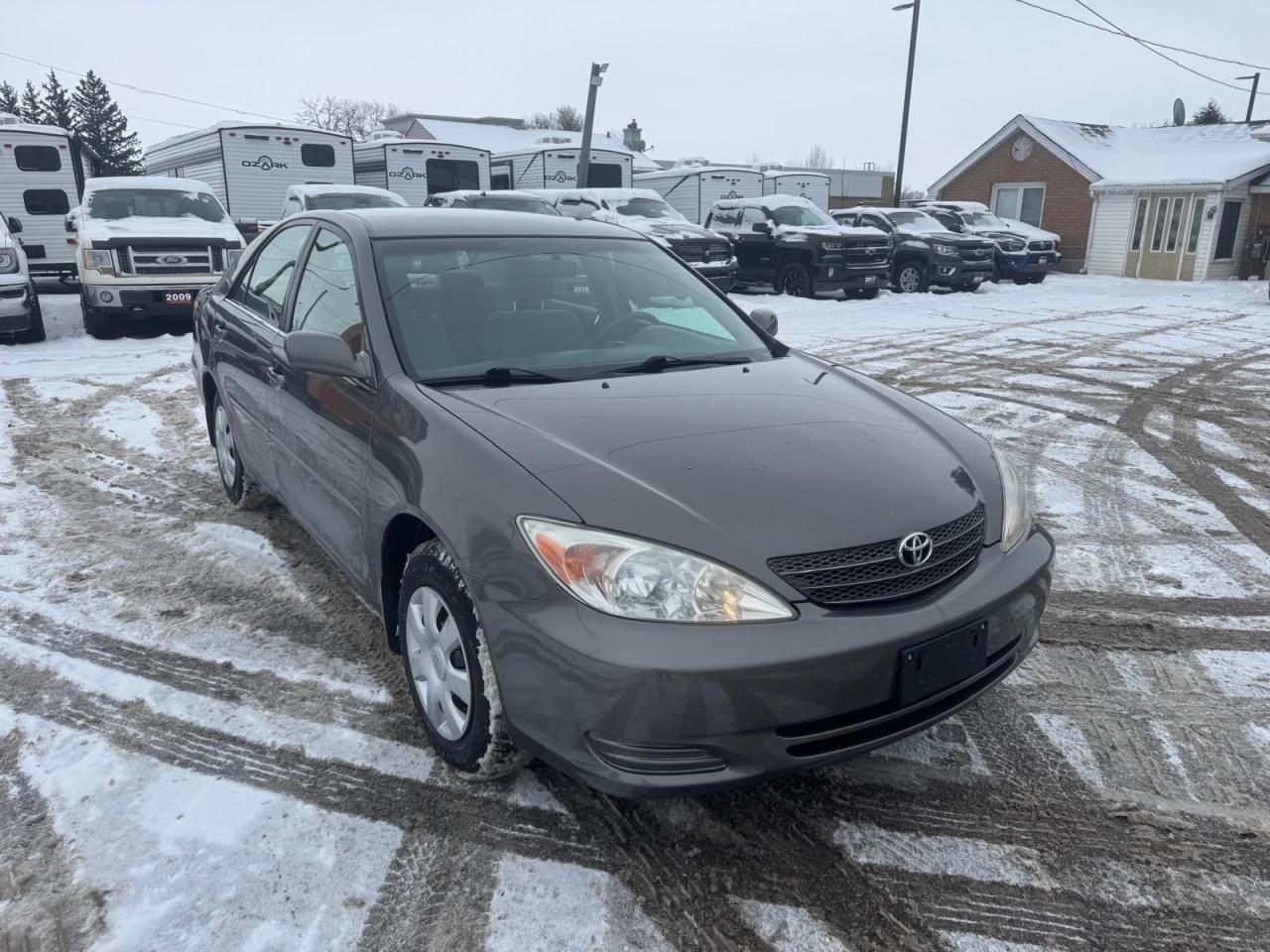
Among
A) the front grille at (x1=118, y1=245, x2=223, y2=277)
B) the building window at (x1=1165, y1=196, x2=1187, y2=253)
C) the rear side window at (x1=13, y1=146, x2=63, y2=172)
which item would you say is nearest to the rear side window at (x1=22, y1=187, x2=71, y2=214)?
the rear side window at (x1=13, y1=146, x2=63, y2=172)

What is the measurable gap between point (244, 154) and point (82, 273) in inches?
296

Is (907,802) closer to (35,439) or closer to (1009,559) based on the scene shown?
(1009,559)

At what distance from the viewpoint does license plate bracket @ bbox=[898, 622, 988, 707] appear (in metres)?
2.21

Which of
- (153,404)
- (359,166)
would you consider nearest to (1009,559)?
(153,404)

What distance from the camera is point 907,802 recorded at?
2.62 meters

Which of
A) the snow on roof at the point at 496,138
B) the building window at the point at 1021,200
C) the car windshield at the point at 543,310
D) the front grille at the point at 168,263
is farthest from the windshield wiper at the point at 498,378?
the building window at the point at 1021,200

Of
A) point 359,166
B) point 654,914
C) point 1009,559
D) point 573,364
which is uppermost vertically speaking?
point 359,166

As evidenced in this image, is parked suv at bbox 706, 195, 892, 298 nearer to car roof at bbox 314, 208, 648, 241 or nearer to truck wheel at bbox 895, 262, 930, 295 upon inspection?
truck wheel at bbox 895, 262, 930, 295

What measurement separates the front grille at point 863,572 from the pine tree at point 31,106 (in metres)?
66.2

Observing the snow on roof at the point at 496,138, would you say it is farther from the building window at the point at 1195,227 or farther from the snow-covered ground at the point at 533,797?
the snow-covered ground at the point at 533,797

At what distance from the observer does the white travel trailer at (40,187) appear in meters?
15.7

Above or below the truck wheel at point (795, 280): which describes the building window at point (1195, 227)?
above

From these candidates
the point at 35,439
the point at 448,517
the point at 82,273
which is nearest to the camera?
the point at 448,517

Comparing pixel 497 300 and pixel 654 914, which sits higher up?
pixel 497 300
